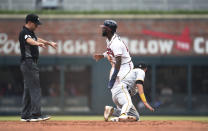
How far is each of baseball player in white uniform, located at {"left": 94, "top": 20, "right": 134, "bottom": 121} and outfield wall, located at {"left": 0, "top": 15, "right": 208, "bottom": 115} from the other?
13485 mm

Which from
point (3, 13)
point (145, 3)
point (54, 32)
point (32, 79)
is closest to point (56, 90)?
point (54, 32)

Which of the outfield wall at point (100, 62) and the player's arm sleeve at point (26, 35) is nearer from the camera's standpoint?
the player's arm sleeve at point (26, 35)

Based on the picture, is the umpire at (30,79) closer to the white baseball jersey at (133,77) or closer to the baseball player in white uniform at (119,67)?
the baseball player in white uniform at (119,67)

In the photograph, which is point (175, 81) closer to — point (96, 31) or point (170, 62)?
point (170, 62)

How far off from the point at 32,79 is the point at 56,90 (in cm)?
1390

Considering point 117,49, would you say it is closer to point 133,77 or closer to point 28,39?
point 133,77

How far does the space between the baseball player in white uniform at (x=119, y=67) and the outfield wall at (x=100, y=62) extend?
44.2 ft

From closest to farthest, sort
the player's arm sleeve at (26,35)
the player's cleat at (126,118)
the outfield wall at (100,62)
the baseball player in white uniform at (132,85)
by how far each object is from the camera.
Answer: the player's cleat at (126,118), the player's arm sleeve at (26,35), the baseball player in white uniform at (132,85), the outfield wall at (100,62)

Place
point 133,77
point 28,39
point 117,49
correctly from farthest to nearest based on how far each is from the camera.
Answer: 1. point 133,77
2. point 28,39
3. point 117,49

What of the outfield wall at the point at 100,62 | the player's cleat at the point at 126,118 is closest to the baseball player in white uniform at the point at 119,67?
the player's cleat at the point at 126,118

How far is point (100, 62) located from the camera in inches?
942

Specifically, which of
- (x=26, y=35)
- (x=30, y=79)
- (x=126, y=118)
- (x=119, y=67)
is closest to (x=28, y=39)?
(x=26, y=35)

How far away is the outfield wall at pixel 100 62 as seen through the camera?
77.9ft

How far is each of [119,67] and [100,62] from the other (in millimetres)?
14017
